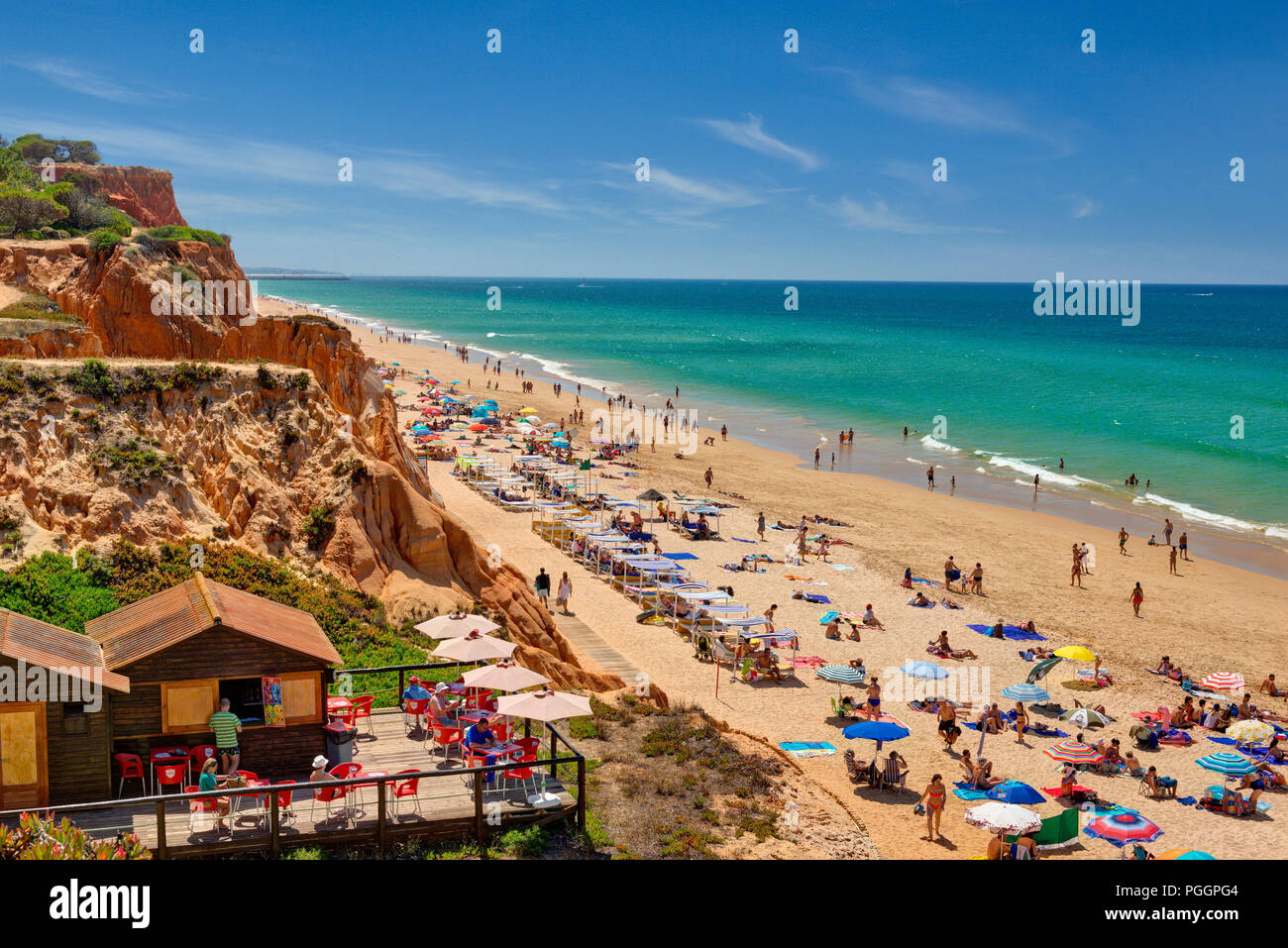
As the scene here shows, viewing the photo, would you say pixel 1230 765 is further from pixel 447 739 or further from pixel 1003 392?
pixel 1003 392

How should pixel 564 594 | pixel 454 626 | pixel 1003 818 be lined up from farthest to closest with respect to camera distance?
1. pixel 564 594
2. pixel 454 626
3. pixel 1003 818

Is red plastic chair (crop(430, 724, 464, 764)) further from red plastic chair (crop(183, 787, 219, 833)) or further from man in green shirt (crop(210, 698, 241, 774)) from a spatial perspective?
red plastic chair (crop(183, 787, 219, 833))

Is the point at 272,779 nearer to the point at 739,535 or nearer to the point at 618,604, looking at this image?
the point at 618,604

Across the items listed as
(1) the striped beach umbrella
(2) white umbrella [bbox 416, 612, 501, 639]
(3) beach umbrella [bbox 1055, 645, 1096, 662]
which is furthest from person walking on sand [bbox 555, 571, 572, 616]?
(3) beach umbrella [bbox 1055, 645, 1096, 662]

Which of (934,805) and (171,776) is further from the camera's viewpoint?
(934,805)

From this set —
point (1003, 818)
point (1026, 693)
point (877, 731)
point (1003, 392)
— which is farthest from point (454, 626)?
point (1003, 392)
